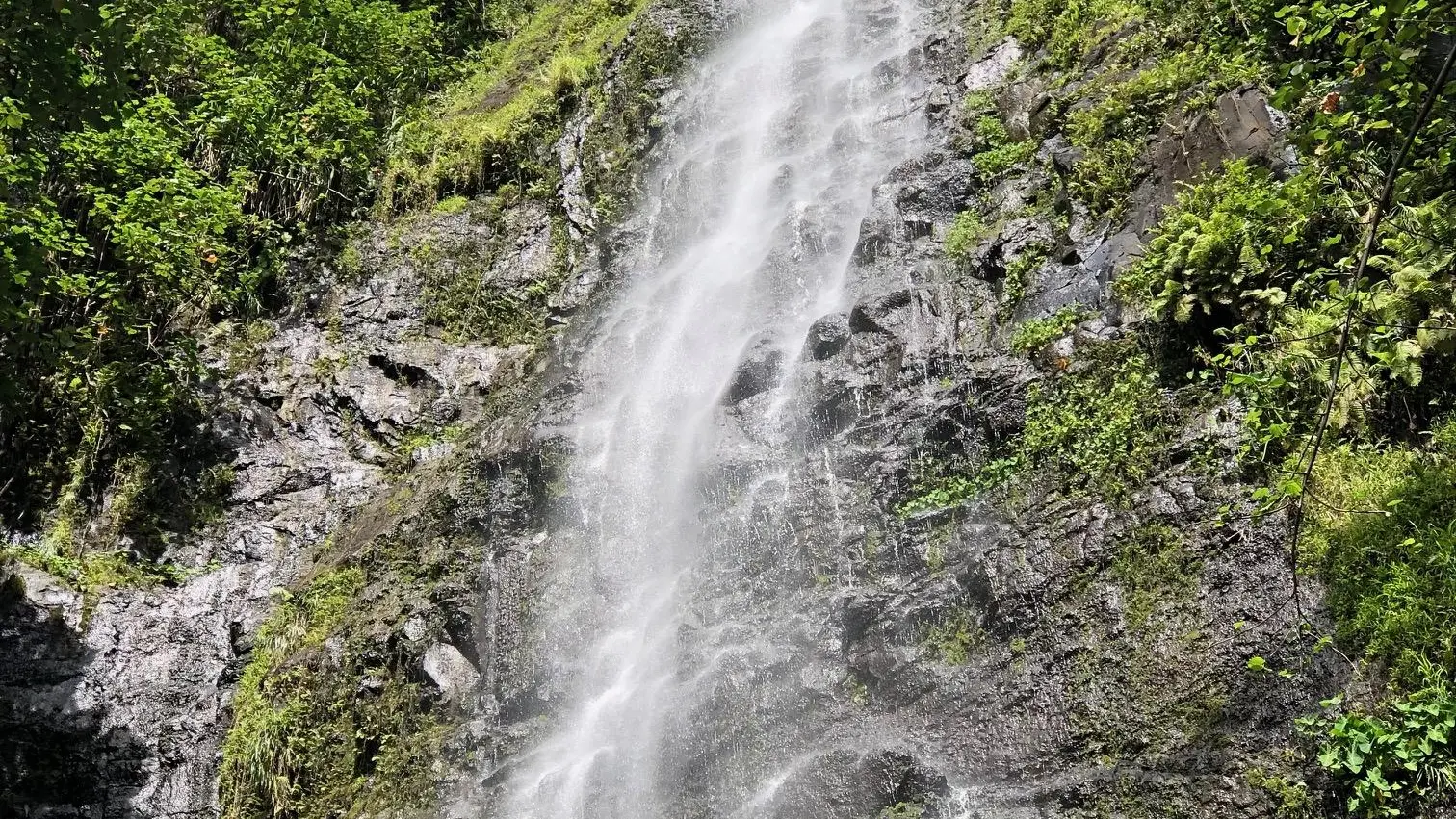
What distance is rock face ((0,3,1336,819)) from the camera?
6508mm

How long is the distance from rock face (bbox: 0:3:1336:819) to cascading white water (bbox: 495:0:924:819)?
26cm

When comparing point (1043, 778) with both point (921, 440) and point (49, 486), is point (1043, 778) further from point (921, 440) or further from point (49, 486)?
point (49, 486)

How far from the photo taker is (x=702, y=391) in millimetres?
11203

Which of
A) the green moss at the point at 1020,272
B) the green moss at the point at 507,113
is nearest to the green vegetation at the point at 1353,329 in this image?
the green moss at the point at 1020,272

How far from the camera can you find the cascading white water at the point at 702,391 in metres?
8.20

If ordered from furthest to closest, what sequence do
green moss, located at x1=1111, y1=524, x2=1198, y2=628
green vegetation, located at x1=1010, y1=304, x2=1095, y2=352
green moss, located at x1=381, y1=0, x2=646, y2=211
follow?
green moss, located at x1=381, y1=0, x2=646, y2=211 → green vegetation, located at x1=1010, y1=304, x2=1095, y2=352 → green moss, located at x1=1111, y1=524, x2=1198, y2=628

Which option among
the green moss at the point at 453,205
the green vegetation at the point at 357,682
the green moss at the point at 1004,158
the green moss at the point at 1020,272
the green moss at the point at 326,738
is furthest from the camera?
the green moss at the point at 453,205

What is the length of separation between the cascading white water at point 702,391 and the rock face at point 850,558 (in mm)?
257

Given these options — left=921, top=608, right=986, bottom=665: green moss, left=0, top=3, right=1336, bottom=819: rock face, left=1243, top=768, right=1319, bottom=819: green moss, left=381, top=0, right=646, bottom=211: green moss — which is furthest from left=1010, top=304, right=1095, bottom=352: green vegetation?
left=381, top=0, right=646, bottom=211: green moss

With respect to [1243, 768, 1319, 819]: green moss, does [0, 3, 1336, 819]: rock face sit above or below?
above

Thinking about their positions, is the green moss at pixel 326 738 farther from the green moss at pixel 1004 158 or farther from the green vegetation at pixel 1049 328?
the green moss at pixel 1004 158

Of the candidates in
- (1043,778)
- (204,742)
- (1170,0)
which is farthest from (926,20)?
(204,742)

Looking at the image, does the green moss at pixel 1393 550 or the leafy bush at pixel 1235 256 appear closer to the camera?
the green moss at pixel 1393 550

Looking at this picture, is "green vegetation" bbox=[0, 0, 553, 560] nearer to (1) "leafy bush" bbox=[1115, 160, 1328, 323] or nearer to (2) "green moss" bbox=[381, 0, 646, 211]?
(2) "green moss" bbox=[381, 0, 646, 211]
